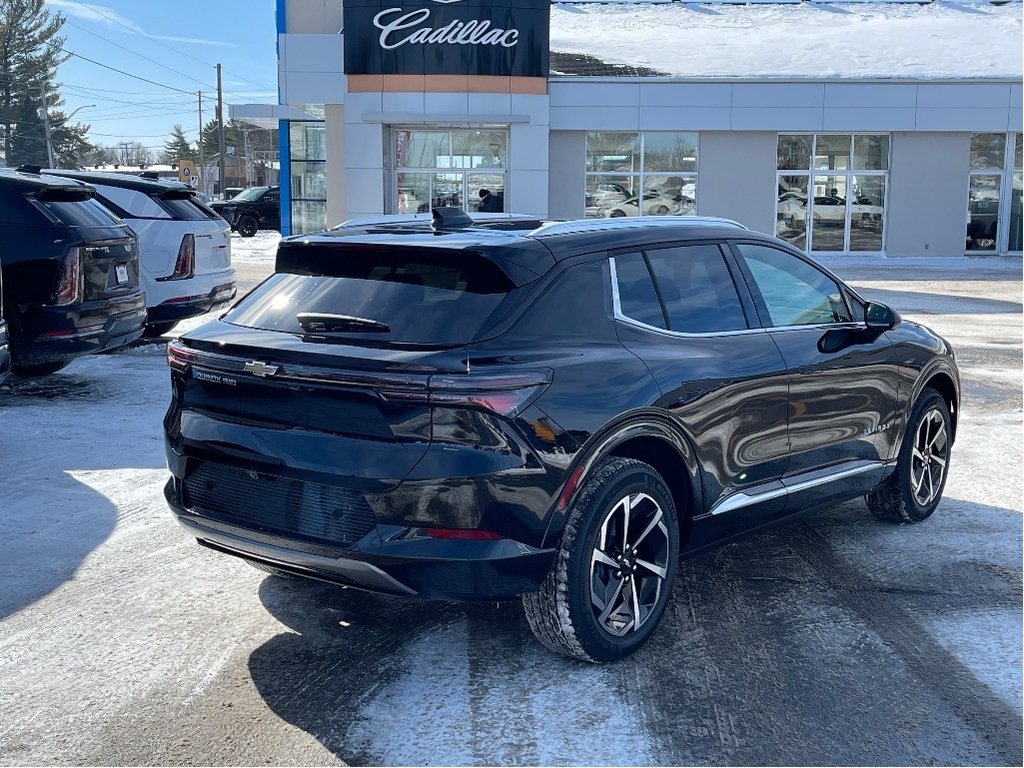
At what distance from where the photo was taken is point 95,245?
8.65 metres

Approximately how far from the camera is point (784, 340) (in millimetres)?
5211

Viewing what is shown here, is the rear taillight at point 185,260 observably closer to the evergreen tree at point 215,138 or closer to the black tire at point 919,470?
the black tire at point 919,470

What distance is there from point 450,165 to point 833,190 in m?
10.2

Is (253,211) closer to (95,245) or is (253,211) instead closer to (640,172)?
(640,172)

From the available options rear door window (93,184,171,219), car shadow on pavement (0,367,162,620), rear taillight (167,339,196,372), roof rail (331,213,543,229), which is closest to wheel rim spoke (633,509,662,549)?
roof rail (331,213,543,229)

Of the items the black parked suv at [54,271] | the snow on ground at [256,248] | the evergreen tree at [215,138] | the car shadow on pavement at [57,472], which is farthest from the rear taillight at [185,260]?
the evergreen tree at [215,138]

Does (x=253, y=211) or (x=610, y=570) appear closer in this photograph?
(x=610, y=570)

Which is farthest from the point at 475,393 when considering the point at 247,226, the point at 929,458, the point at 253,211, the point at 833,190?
the point at 253,211

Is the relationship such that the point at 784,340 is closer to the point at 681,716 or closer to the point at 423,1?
the point at 681,716

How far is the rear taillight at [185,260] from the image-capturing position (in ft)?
37.1

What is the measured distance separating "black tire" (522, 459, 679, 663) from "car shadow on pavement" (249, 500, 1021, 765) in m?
0.13

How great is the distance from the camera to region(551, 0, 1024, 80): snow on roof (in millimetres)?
28531

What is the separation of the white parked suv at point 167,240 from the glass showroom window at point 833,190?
20.2m

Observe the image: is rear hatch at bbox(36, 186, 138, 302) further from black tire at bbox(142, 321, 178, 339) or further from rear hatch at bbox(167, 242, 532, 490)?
rear hatch at bbox(167, 242, 532, 490)
